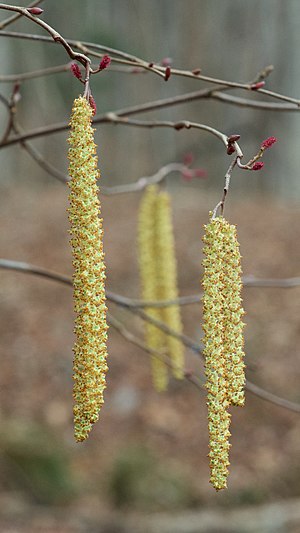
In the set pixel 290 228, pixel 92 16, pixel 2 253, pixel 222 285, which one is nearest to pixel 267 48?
pixel 92 16

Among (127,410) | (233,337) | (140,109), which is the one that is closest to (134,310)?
(140,109)

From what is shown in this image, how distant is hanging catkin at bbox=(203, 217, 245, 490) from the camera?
1332mm

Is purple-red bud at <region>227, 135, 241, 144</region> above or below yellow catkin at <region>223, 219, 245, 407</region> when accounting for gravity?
above

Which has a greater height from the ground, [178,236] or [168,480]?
[178,236]

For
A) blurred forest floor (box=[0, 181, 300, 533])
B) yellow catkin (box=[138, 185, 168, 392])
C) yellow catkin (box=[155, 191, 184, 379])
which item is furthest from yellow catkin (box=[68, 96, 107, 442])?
blurred forest floor (box=[0, 181, 300, 533])

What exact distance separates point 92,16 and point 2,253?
31.5 ft

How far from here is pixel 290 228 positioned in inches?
359

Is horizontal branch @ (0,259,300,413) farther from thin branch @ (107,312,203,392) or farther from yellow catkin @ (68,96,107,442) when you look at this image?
yellow catkin @ (68,96,107,442)

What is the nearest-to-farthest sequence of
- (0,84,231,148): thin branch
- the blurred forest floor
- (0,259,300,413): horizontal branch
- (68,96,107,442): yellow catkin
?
(68,96,107,442): yellow catkin < (0,84,231,148): thin branch < (0,259,300,413): horizontal branch < the blurred forest floor

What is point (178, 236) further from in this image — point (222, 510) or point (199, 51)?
point (199, 51)

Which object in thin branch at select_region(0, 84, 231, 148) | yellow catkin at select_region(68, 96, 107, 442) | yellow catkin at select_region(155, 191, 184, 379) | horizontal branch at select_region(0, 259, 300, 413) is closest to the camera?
yellow catkin at select_region(68, 96, 107, 442)

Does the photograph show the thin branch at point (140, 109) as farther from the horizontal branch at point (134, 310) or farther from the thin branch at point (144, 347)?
the thin branch at point (144, 347)

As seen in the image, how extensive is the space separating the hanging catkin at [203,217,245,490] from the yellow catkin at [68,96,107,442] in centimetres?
18

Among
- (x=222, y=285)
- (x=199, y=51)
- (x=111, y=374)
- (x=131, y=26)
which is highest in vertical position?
(x=131, y=26)
